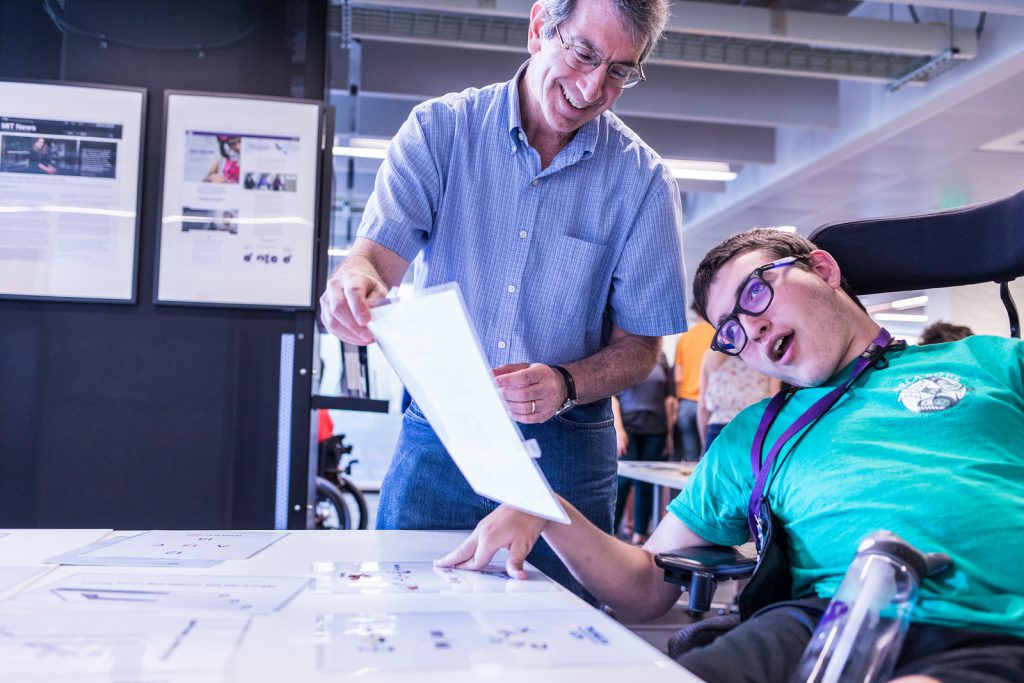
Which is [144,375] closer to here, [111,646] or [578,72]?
[578,72]

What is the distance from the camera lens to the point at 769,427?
1402mm

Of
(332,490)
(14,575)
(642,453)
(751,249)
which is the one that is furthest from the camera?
(642,453)

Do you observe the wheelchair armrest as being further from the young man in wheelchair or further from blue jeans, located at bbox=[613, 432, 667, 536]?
blue jeans, located at bbox=[613, 432, 667, 536]

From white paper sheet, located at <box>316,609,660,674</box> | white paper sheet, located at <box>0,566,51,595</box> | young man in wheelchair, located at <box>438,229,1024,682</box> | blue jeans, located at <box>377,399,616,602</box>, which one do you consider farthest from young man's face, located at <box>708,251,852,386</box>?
white paper sheet, located at <box>0,566,51,595</box>

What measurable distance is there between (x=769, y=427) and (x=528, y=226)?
21.9 inches

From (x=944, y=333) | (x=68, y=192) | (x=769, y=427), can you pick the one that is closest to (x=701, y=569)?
(x=769, y=427)

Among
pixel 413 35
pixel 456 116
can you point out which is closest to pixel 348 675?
pixel 456 116

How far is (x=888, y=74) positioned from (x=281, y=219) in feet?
14.3

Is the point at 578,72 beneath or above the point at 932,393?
above

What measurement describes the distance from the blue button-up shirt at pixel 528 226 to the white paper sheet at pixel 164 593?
68cm

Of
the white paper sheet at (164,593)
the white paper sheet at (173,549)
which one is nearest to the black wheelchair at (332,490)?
the white paper sheet at (173,549)

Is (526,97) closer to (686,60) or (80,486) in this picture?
(80,486)

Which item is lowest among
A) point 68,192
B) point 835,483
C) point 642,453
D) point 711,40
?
point 642,453

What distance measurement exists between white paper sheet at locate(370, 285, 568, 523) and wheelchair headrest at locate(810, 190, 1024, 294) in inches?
34.4
